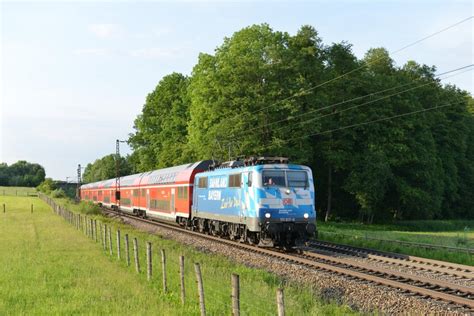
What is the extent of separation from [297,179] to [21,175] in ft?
614

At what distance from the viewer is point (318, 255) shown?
62.6 ft

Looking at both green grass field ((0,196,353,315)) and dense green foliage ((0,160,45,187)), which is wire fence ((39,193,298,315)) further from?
dense green foliage ((0,160,45,187))

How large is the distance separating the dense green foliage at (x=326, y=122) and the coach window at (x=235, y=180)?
18.1 meters

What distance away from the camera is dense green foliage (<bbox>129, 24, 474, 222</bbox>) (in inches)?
1750

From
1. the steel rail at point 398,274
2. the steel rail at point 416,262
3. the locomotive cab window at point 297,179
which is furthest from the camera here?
the locomotive cab window at point 297,179

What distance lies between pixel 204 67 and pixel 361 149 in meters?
17.1

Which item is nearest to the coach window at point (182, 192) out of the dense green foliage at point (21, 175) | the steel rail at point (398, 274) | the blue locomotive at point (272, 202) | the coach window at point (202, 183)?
the coach window at point (202, 183)

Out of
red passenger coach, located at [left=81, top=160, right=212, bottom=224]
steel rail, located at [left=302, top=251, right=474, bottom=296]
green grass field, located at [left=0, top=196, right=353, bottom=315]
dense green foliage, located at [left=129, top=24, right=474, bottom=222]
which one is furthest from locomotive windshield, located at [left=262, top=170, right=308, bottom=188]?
dense green foliage, located at [left=129, top=24, right=474, bottom=222]

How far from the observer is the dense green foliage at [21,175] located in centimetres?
18175

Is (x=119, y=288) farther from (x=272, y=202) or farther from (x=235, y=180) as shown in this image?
(x=235, y=180)

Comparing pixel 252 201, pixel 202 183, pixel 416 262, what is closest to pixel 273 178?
pixel 252 201

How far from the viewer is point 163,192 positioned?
121 feet

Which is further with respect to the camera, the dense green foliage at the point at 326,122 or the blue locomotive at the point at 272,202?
the dense green foliage at the point at 326,122

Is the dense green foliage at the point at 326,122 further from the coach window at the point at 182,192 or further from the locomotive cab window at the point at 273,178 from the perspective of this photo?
the locomotive cab window at the point at 273,178
